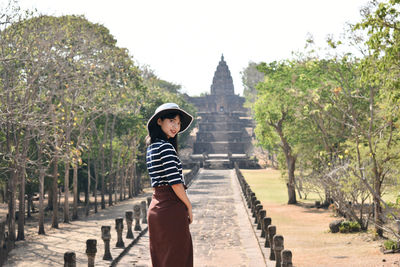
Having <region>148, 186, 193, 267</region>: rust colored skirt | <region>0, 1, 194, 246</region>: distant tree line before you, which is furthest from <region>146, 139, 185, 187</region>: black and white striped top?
<region>0, 1, 194, 246</region>: distant tree line

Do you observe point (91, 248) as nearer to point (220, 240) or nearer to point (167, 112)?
point (167, 112)

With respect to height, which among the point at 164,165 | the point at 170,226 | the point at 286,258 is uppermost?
the point at 164,165

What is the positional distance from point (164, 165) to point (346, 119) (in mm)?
18060

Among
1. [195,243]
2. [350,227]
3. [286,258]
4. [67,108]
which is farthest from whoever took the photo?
[67,108]

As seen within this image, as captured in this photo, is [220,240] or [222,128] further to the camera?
[222,128]

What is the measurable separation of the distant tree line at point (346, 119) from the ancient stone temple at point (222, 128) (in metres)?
37.7

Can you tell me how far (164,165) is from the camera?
16.4ft

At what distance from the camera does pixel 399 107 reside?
10219mm

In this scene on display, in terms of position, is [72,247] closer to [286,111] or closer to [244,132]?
[286,111]

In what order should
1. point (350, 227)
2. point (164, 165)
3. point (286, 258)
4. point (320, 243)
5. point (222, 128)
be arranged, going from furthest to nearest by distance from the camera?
point (222, 128)
point (350, 227)
point (320, 243)
point (286, 258)
point (164, 165)

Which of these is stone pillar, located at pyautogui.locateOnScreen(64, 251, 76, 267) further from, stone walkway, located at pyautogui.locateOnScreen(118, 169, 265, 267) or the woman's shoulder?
the woman's shoulder

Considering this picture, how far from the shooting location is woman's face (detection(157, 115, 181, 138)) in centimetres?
527

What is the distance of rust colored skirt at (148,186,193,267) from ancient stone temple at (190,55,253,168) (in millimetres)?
57856

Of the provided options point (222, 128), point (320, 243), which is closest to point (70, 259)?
point (320, 243)
